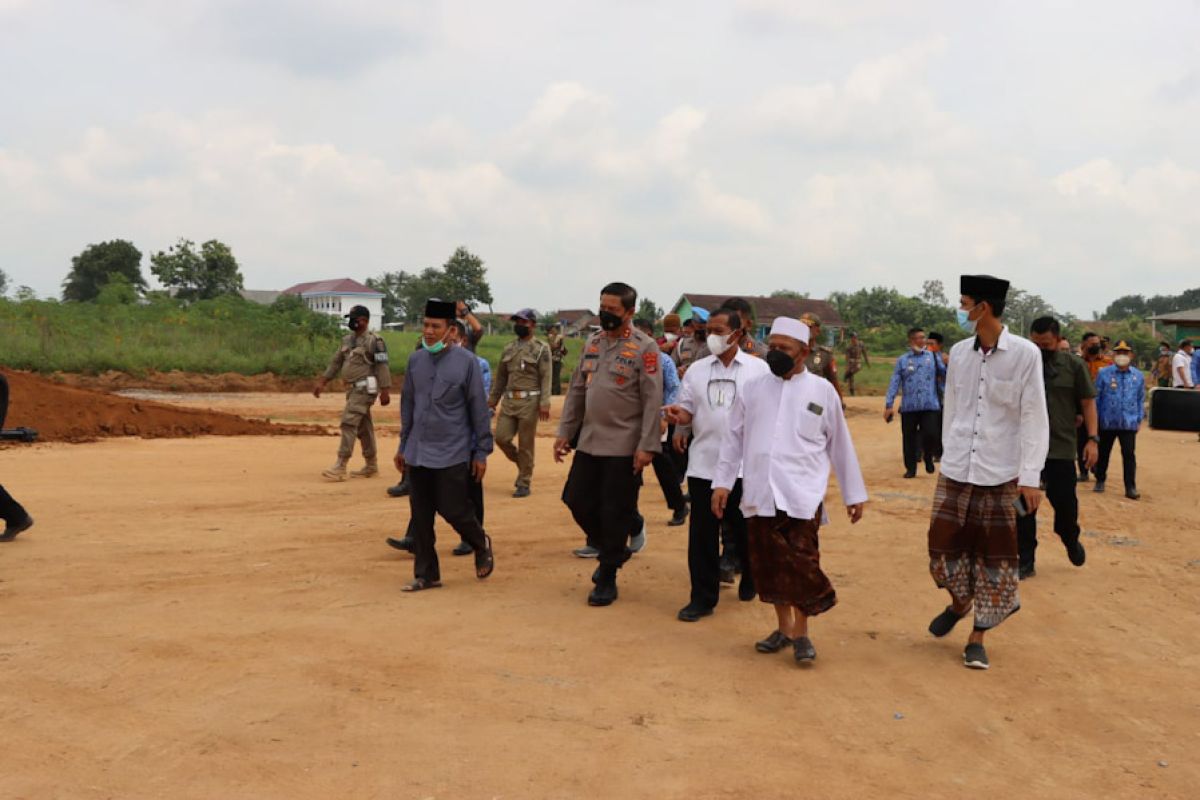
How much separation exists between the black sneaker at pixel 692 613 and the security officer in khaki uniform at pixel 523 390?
443cm

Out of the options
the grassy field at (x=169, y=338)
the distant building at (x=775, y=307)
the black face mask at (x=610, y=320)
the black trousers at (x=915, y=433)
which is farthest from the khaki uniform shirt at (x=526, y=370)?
the distant building at (x=775, y=307)

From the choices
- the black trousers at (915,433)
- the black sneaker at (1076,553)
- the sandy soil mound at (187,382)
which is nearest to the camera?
the black sneaker at (1076,553)

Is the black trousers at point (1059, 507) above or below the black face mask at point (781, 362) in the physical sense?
below

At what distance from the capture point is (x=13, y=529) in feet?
26.6

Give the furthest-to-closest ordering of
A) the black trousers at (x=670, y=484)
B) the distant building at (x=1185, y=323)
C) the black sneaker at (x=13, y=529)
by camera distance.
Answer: the distant building at (x=1185, y=323)
the black trousers at (x=670, y=484)
the black sneaker at (x=13, y=529)

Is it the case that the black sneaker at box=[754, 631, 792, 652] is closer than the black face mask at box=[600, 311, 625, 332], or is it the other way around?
the black sneaker at box=[754, 631, 792, 652]

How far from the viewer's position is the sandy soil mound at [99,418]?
15.7 m

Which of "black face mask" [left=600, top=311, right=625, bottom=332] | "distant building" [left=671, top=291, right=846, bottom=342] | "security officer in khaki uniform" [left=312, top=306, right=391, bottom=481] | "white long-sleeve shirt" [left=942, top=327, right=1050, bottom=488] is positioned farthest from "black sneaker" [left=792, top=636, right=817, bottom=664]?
"distant building" [left=671, top=291, right=846, bottom=342]

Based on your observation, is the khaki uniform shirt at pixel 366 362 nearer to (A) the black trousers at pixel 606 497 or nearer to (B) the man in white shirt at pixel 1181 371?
(A) the black trousers at pixel 606 497

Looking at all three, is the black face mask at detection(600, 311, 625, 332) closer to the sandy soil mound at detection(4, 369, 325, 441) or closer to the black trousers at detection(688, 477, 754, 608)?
the black trousers at detection(688, 477, 754, 608)

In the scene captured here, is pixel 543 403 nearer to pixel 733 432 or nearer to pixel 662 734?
pixel 733 432

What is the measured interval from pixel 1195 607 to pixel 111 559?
7.66 m

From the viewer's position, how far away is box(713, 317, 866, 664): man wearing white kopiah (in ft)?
18.0

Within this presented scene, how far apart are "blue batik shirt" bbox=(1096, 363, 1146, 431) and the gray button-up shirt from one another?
8.51m
